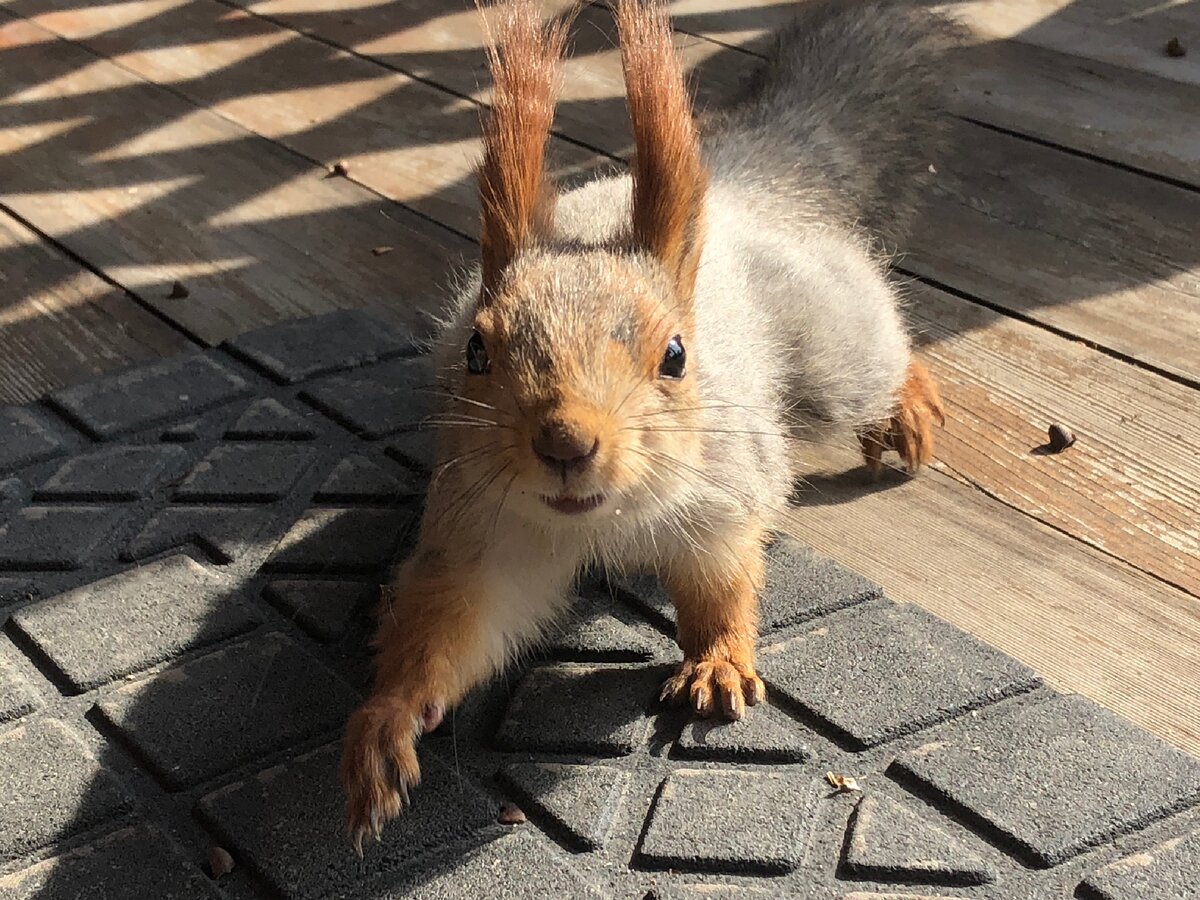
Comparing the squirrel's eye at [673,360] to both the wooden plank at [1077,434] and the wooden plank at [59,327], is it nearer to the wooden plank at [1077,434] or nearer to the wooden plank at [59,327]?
the wooden plank at [1077,434]

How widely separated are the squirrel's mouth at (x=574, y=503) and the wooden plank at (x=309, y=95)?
1.44 meters

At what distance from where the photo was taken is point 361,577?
1865 millimetres

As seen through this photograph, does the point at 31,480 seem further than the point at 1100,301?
No

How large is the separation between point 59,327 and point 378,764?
54.4 inches

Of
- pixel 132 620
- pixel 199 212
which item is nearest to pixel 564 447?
pixel 132 620

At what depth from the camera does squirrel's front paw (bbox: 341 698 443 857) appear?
1438mm

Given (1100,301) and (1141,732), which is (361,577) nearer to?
(1141,732)

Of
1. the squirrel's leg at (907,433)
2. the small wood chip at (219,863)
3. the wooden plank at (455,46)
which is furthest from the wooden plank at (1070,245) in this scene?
the small wood chip at (219,863)

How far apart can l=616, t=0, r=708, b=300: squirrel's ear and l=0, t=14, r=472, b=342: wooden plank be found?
0.93 m

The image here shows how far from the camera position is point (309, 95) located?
3336mm

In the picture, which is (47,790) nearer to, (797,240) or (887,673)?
(887,673)

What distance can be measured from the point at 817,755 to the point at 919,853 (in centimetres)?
18

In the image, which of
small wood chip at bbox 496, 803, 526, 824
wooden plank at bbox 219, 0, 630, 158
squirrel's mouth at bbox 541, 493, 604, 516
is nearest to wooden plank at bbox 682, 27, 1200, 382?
wooden plank at bbox 219, 0, 630, 158

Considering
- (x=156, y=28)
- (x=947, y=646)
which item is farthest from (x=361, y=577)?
(x=156, y=28)
